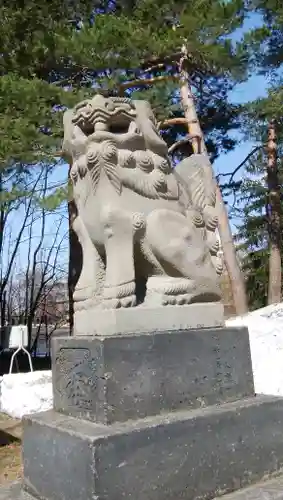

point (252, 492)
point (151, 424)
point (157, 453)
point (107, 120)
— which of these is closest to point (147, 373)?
point (151, 424)

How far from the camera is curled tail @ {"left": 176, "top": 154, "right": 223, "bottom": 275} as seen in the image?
9.20ft

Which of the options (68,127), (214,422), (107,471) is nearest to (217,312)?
(214,422)

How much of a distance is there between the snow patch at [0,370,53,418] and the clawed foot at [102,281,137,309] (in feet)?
11.8

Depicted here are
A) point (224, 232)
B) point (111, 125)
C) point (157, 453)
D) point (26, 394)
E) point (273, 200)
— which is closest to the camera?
point (157, 453)

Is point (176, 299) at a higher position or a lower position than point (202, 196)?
lower

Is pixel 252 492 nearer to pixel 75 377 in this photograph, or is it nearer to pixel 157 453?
pixel 157 453

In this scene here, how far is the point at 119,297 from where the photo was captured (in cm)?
231

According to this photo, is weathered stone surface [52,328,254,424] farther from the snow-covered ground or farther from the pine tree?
the pine tree

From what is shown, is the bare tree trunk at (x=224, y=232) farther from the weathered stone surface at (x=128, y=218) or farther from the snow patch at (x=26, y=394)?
the weathered stone surface at (x=128, y=218)

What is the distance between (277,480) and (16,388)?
409 cm

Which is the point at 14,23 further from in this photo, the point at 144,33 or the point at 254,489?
the point at 254,489

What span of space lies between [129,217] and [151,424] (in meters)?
0.96

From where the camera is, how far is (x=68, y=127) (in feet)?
8.57

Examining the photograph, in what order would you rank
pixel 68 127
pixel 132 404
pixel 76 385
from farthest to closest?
pixel 68 127, pixel 76 385, pixel 132 404
